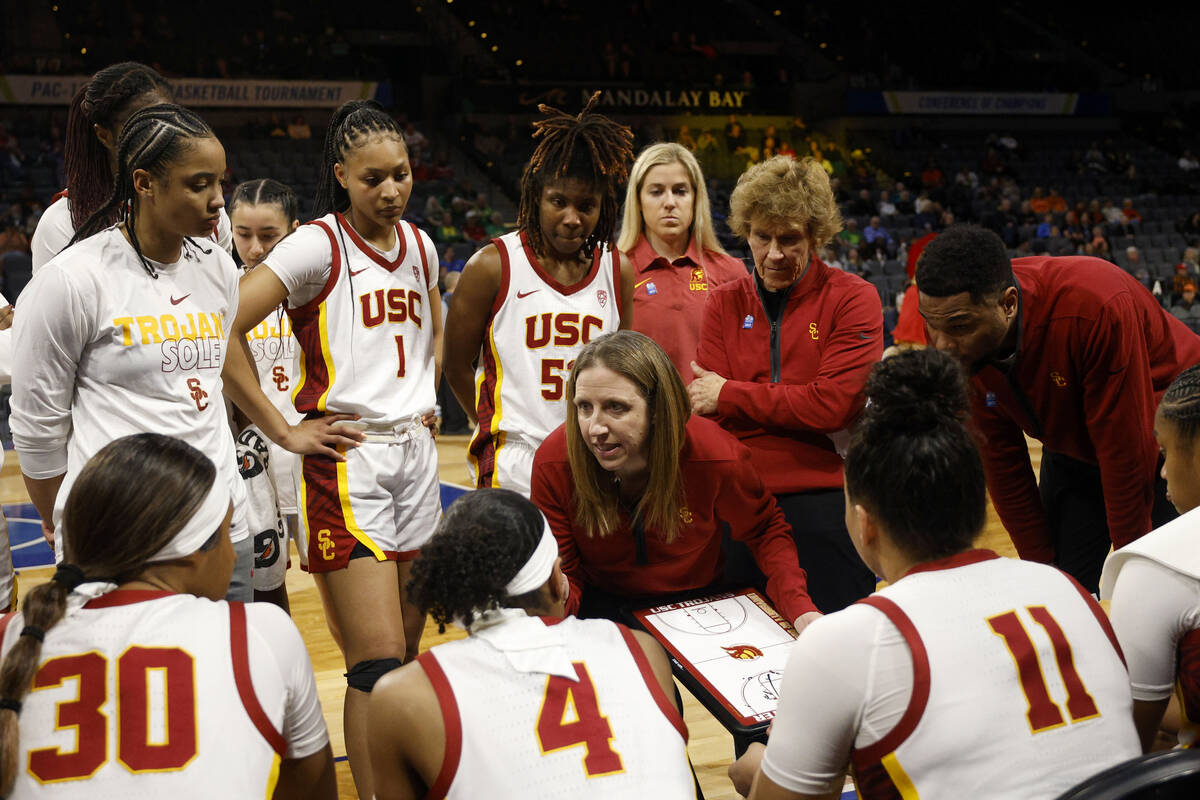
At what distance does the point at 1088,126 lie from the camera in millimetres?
23078

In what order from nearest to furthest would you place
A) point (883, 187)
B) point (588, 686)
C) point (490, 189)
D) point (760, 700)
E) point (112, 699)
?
1. point (112, 699)
2. point (588, 686)
3. point (760, 700)
4. point (490, 189)
5. point (883, 187)

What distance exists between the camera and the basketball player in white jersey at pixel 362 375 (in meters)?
2.77

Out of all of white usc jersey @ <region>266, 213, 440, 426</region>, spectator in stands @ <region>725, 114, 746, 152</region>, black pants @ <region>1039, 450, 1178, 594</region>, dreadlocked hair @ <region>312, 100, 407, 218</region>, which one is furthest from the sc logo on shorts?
spectator in stands @ <region>725, 114, 746, 152</region>

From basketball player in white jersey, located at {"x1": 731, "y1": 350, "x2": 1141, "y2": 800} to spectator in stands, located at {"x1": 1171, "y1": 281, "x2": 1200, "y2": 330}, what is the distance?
12721mm

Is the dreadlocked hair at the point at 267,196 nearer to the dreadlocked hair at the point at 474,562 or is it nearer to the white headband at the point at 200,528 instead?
the white headband at the point at 200,528

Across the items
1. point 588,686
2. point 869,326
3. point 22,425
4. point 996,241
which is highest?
point 996,241

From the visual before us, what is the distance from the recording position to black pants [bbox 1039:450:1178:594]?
10.3 ft

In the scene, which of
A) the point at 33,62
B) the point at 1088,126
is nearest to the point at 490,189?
the point at 33,62

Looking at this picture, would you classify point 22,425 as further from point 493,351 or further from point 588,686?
point 588,686

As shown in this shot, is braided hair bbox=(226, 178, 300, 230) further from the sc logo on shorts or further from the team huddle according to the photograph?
the sc logo on shorts

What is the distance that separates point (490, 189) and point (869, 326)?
50.8ft

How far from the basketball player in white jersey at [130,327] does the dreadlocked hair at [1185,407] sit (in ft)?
6.42

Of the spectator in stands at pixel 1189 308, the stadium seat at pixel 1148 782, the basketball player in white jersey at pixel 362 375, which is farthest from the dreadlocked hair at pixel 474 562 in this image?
the spectator in stands at pixel 1189 308

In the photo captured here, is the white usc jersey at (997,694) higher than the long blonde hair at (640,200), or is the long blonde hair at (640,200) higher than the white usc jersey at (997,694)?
the long blonde hair at (640,200)
